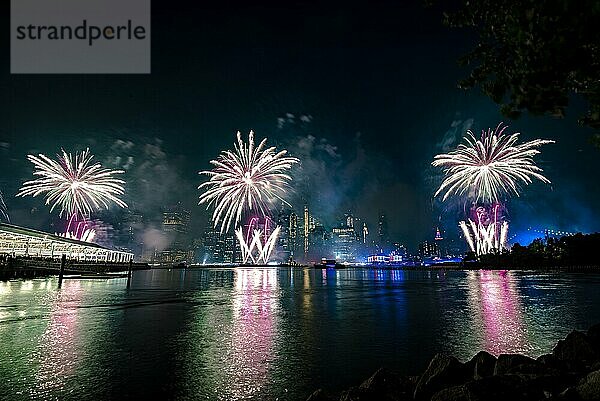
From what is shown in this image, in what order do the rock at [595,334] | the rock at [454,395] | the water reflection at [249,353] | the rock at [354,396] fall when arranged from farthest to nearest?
the rock at [595,334] → the water reflection at [249,353] → the rock at [354,396] → the rock at [454,395]

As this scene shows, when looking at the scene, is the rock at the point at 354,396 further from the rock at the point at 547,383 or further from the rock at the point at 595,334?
the rock at the point at 595,334

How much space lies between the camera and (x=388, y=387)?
9.62 m

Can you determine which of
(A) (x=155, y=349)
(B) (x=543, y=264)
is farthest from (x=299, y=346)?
(B) (x=543, y=264)

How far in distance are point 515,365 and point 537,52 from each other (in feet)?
24.0

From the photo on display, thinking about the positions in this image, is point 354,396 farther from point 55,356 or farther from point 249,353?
point 55,356

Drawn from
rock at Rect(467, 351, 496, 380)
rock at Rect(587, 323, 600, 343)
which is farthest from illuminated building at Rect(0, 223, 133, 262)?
rock at Rect(587, 323, 600, 343)

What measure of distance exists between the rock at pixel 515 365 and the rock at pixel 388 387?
7.67 ft

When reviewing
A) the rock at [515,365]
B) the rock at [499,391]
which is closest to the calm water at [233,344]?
the rock at [515,365]

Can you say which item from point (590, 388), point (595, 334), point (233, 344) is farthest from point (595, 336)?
point (233, 344)

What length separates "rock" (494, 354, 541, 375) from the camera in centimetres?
994

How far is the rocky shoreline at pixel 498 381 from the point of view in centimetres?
776

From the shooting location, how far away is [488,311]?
29.8m

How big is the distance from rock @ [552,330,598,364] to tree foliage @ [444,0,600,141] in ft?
20.4

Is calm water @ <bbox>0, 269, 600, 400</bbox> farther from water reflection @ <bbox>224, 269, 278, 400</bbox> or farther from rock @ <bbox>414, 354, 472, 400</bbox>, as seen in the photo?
rock @ <bbox>414, 354, 472, 400</bbox>
